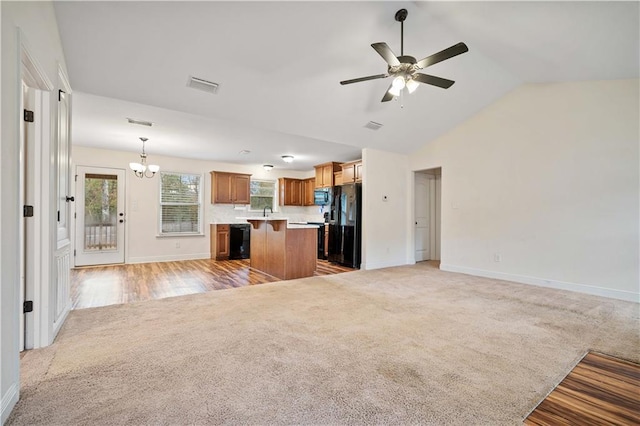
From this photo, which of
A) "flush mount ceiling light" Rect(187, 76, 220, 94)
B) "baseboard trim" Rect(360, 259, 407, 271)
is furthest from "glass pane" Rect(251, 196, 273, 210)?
"flush mount ceiling light" Rect(187, 76, 220, 94)

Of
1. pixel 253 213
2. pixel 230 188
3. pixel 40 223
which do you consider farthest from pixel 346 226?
pixel 40 223

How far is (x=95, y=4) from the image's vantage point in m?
2.36

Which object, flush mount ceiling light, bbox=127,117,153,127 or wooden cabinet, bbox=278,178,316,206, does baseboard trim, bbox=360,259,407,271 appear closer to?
wooden cabinet, bbox=278,178,316,206

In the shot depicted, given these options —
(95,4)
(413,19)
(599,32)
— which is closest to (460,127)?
(599,32)

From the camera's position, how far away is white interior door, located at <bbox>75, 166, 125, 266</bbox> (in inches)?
233

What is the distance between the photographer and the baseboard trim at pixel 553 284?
378cm

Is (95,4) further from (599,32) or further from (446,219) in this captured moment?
(446,219)

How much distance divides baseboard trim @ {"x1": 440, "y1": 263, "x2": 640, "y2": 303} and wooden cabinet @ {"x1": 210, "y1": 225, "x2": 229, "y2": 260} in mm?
5057

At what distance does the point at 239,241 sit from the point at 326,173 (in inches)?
112

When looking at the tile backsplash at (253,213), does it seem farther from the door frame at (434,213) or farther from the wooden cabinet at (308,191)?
the door frame at (434,213)

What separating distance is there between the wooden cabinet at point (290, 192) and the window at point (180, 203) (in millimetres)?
2215

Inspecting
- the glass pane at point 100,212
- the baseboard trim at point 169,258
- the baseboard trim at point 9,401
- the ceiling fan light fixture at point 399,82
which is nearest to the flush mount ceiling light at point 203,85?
the ceiling fan light fixture at point 399,82

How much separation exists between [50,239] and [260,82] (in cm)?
264

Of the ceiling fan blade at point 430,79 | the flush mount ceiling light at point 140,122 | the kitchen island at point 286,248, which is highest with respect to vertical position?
the flush mount ceiling light at point 140,122
